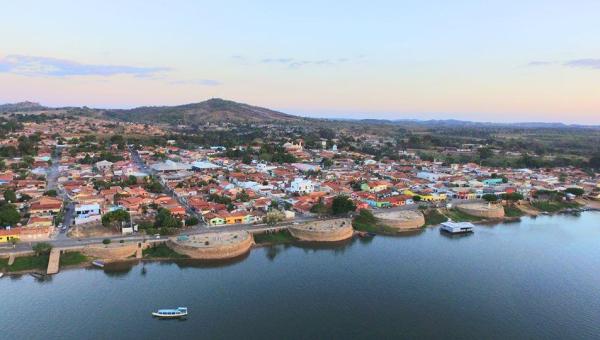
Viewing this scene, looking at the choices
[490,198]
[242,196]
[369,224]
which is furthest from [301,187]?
[490,198]

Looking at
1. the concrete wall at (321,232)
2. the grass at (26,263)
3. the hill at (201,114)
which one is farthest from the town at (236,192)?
the hill at (201,114)

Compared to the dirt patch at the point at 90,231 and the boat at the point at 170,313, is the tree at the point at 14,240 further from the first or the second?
the boat at the point at 170,313

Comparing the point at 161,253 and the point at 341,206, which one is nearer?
the point at 161,253

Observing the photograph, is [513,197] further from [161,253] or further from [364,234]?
[161,253]

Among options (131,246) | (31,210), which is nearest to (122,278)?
(131,246)

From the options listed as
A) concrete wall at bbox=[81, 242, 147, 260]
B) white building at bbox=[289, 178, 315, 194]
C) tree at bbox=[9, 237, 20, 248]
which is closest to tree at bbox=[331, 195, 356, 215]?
white building at bbox=[289, 178, 315, 194]

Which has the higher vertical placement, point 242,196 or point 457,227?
point 242,196
